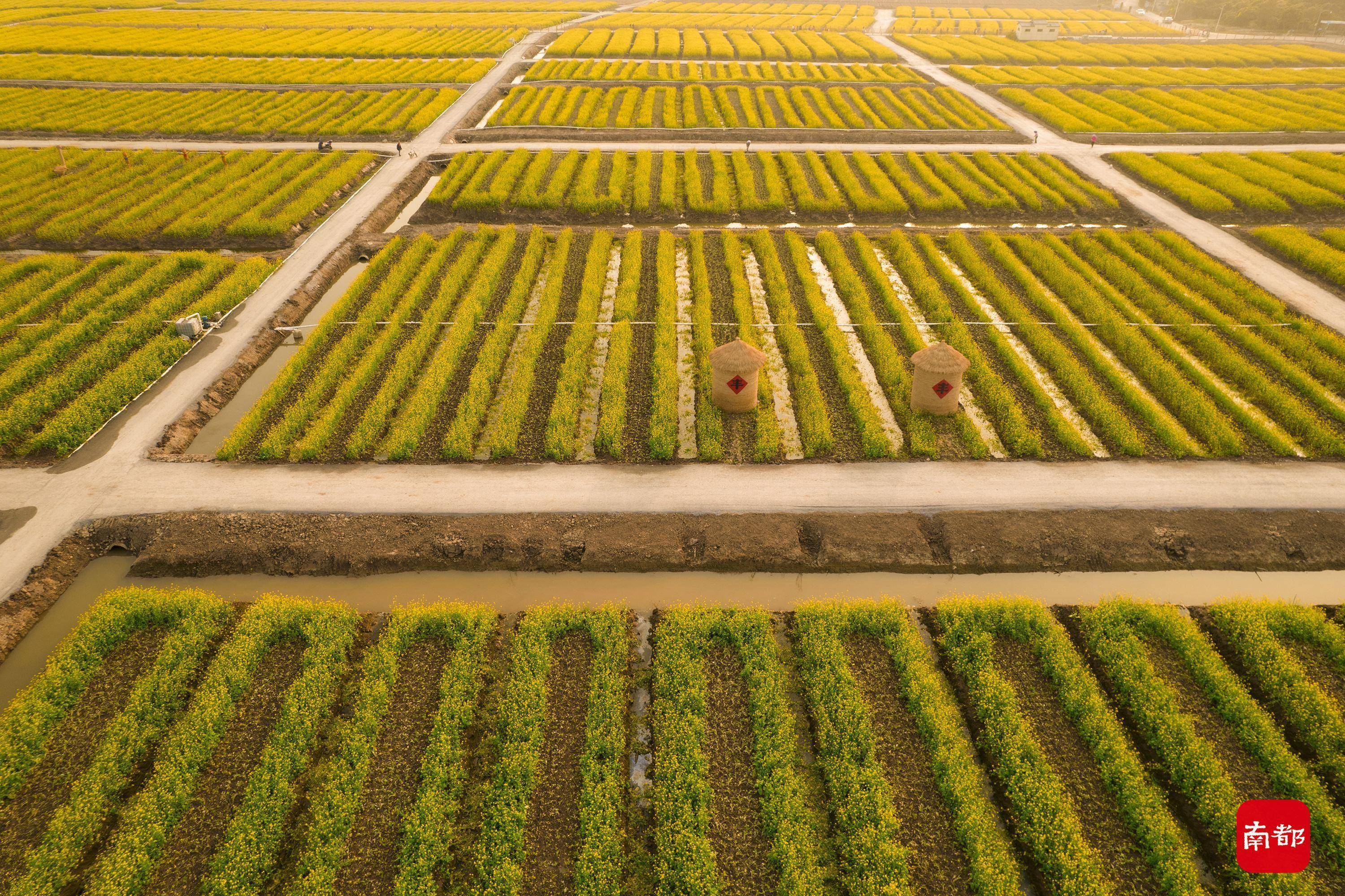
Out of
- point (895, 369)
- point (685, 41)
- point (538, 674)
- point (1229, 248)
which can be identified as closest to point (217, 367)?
point (538, 674)

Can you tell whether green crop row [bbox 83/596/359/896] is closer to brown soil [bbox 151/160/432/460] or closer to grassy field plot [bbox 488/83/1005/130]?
brown soil [bbox 151/160/432/460]

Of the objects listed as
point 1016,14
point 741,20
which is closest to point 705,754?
point 741,20

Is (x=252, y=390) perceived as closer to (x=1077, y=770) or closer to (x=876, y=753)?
(x=876, y=753)

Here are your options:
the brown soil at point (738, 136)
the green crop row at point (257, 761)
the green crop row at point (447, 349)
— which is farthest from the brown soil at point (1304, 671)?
the brown soil at point (738, 136)

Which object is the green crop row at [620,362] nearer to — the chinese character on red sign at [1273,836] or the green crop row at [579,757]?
the green crop row at [579,757]

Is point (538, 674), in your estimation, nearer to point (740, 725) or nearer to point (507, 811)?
point (507, 811)

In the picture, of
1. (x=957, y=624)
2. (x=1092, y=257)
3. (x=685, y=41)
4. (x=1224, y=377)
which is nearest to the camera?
(x=957, y=624)

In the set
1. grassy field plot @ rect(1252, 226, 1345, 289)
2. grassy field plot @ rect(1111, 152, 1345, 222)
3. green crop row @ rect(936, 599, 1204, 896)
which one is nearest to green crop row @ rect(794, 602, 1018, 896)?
green crop row @ rect(936, 599, 1204, 896)
